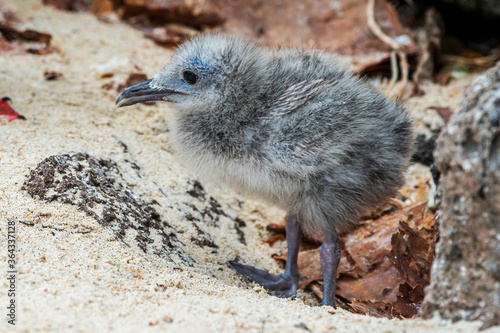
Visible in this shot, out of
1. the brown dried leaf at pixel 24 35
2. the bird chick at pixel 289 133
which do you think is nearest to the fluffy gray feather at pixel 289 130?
the bird chick at pixel 289 133

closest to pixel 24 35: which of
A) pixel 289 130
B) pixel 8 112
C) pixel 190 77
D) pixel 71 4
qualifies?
pixel 71 4

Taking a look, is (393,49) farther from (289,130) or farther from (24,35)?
(24,35)

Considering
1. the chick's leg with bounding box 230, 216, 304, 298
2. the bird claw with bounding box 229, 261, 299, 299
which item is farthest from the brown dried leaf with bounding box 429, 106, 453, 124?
the bird claw with bounding box 229, 261, 299, 299

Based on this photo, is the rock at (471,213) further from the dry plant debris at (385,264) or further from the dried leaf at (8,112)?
the dried leaf at (8,112)

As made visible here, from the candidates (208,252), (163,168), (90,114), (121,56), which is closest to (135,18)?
(121,56)

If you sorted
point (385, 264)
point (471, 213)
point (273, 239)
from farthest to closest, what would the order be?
point (273, 239) → point (385, 264) → point (471, 213)

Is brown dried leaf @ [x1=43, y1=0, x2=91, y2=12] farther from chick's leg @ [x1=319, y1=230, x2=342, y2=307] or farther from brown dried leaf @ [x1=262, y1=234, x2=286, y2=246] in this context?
chick's leg @ [x1=319, y1=230, x2=342, y2=307]

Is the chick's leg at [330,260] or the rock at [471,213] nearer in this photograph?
the rock at [471,213]
